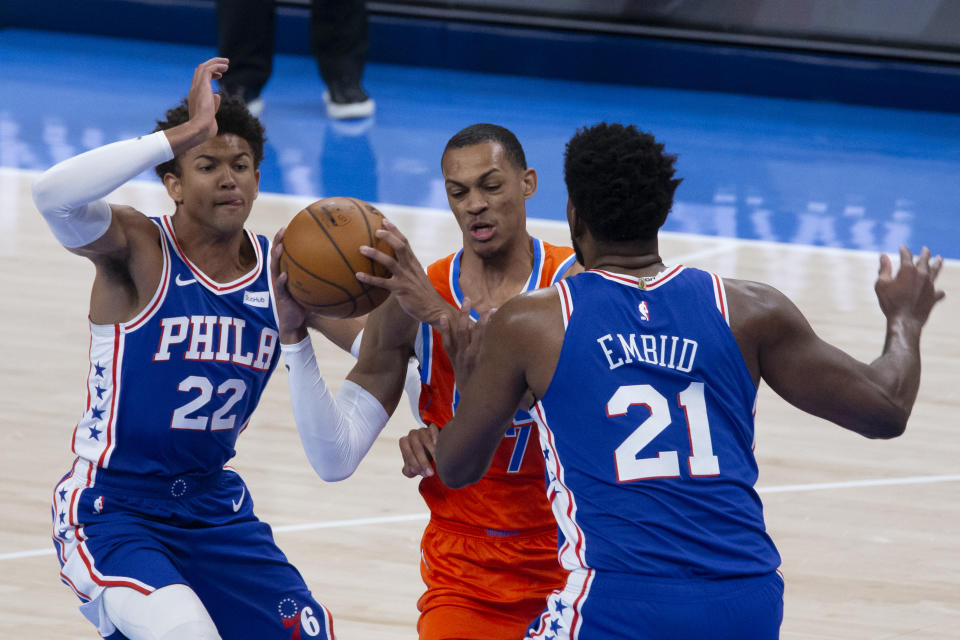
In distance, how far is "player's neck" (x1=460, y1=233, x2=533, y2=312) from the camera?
13.5 feet

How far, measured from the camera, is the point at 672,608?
287cm

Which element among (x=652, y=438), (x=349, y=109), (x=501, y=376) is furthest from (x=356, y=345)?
(x=349, y=109)

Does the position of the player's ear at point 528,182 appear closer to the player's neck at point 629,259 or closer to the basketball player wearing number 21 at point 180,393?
the basketball player wearing number 21 at point 180,393

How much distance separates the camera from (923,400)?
714 centimetres

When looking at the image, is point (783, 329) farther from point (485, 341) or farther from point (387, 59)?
point (387, 59)

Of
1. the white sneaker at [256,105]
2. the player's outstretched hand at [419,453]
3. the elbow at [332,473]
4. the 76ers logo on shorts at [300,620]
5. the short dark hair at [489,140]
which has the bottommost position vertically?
the 76ers logo on shorts at [300,620]

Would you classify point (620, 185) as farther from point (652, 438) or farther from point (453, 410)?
point (453, 410)

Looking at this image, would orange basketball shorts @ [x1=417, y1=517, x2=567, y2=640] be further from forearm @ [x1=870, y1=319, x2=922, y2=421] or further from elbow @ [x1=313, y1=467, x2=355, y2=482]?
forearm @ [x1=870, y1=319, x2=922, y2=421]

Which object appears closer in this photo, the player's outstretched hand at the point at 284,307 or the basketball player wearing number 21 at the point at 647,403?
the basketball player wearing number 21 at the point at 647,403

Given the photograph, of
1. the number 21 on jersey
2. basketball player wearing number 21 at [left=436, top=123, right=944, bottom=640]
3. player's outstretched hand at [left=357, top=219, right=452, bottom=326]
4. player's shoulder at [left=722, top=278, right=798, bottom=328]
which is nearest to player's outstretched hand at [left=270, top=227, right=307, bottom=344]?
player's outstretched hand at [left=357, top=219, right=452, bottom=326]

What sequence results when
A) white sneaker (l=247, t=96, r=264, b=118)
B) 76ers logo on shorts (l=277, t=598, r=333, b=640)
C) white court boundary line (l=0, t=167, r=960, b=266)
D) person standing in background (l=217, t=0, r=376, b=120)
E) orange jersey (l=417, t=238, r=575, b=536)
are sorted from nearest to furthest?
orange jersey (l=417, t=238, r=575, b=536)
76ers logo on shorts (l=277, t=598, r=333, b=640)
white court boundary line (l=0, t=167, r=960, b=266)
person standing in background (l=217, t=0, r=376, b=120)
white sneaker (l=247, t=96, r=264, b=118)

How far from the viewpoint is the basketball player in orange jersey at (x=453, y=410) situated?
3.75 metres

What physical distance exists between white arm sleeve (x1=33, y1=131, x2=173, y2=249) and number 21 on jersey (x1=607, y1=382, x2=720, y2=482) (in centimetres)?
157

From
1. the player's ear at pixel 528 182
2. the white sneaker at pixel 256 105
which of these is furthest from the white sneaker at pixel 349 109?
the player's ear at pixel 528 182
